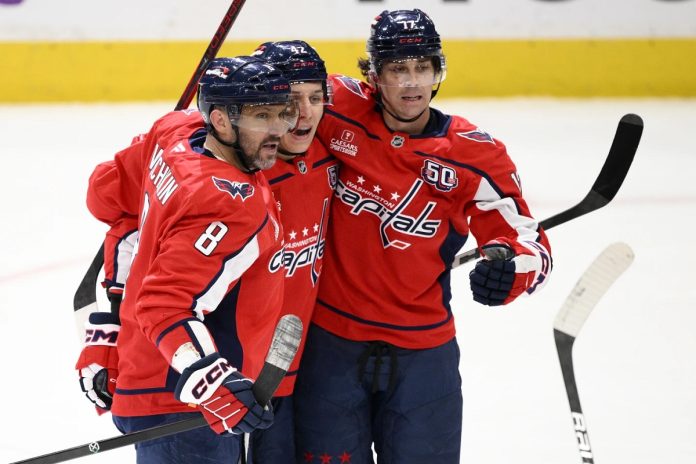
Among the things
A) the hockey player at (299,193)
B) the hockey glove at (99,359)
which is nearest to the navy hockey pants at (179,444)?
the hockey glove at (99,359)

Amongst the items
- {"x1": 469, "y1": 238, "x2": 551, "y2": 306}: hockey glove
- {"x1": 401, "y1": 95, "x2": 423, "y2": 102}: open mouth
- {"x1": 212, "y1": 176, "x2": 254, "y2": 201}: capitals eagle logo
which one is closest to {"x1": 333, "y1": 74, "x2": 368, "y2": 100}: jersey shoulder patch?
{"x1": 401, "y1": 95, "x2": 423, "y2": 102}: open mouth

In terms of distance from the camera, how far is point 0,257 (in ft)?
16.4

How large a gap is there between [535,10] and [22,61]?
3.26m

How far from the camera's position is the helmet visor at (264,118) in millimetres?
2174

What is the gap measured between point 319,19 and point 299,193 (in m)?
4.78

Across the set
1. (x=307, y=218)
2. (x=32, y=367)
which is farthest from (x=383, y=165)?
(x=32, y=367)

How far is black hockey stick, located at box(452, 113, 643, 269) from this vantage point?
2752 mm

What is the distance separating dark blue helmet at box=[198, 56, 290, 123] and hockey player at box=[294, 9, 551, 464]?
41 cm

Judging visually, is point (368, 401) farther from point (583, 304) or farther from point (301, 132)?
point (301, 132)

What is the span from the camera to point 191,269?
203 centimetres

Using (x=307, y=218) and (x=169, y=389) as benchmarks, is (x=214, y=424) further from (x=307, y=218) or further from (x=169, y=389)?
(x=307, y=218)

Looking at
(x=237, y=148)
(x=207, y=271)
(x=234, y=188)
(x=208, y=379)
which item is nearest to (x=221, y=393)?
(x=208, y=379)

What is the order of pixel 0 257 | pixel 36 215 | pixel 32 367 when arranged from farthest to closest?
1. pixel 36 215
2. pixel 0 257
3. pixel 32 367

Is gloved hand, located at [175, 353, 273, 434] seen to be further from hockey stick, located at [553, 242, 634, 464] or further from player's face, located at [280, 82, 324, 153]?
hockey stick, located at [553, 242, 634, 464]
